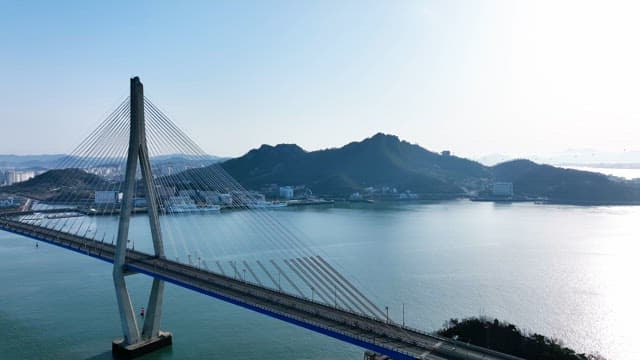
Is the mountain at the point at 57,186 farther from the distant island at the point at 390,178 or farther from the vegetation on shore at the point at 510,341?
the vegetation on shore at the point at 510,341

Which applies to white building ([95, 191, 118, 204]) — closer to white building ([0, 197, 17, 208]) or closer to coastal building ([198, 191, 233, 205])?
white building ([0, 197, 17, 208])

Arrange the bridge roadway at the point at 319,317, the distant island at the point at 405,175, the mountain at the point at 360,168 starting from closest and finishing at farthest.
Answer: the bridge roadway at the point at 319,317, the distant island at the point at 405,175, the mountain at the point at 360,168

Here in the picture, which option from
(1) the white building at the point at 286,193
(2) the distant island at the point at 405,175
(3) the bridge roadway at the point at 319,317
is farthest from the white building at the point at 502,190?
(3) the bridge roadway at the point at 319,317

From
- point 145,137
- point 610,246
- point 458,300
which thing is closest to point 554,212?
point 610,246

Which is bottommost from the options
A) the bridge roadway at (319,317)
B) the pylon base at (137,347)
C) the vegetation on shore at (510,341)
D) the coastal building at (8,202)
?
the pylon base at (137,347)

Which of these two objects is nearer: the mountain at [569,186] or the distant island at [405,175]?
the mountain at [569,186]

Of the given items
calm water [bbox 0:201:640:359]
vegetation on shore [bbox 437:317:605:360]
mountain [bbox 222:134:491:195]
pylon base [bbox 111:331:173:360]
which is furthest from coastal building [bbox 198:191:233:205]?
vegetation on shore [bbox 437:317:605:360]
